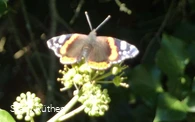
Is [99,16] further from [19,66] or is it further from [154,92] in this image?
[154,92]

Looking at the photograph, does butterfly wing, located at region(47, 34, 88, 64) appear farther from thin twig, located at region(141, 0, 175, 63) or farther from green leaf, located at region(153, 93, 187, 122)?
thin twig, located at region(141, 0, 175, 63)

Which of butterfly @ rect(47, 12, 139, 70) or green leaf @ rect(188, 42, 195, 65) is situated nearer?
butterfly @ rect(47, 12, 139, 70)

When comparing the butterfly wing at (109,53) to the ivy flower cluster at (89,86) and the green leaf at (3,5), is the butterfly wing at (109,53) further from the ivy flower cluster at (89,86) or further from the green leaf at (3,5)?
the green leaf at (3,5)

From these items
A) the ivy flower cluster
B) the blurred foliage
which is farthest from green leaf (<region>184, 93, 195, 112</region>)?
the ivy flower cluster

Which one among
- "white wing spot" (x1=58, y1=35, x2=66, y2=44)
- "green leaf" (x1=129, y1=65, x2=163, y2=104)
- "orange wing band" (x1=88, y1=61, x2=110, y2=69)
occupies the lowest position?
"green leaf" (x1=129, y1=65, x2=163, y2=104)

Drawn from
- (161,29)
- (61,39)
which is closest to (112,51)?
(61,39)

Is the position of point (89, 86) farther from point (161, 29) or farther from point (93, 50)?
point (161, 29)

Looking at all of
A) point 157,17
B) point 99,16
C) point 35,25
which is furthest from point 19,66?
point 157,17
